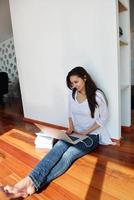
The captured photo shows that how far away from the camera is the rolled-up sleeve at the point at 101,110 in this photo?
198 centimetres

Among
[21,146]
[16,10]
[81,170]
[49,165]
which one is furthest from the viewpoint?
[16,10]

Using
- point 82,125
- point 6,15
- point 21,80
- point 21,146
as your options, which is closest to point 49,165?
point 82,125

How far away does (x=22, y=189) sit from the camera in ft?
4.73

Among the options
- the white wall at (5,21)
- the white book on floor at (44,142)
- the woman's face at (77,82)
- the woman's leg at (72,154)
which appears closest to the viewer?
the woman's leg at (72,154)

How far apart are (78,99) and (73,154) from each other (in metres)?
0.55

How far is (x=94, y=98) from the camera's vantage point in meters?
1.97

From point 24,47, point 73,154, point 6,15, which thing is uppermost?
point 6,15

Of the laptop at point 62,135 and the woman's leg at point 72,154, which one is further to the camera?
the laptop at point 62,135

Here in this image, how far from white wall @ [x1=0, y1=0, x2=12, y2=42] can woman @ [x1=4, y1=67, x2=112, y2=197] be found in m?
2.32

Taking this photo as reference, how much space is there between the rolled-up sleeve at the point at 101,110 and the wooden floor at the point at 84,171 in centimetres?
28

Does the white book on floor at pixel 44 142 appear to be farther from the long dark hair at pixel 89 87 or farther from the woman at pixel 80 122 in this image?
the long dark hair at pixel 89 87

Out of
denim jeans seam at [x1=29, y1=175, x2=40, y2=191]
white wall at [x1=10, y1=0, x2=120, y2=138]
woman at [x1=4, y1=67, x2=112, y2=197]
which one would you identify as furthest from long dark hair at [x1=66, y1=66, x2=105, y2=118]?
denim jeans seam at [x1=29, y1=175, x2=40, y2=191]

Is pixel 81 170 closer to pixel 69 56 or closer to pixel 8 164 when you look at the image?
pixel 8 164

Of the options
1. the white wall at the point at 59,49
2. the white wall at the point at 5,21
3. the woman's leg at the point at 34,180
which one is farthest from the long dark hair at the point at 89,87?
the white wall at the point at 5,21
